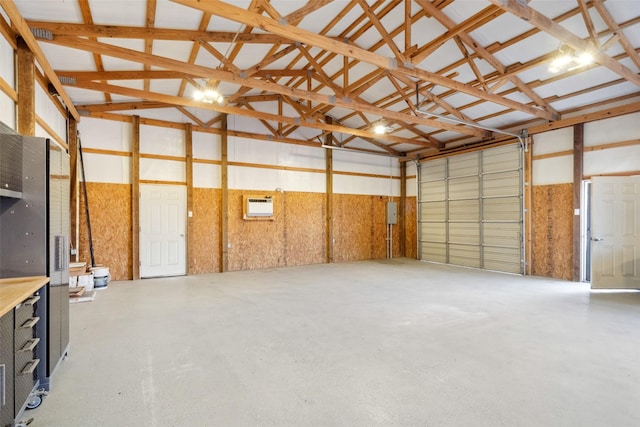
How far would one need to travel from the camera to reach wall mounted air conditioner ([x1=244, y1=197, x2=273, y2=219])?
27.1 ft

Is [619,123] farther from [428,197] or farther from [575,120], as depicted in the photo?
[428,197]

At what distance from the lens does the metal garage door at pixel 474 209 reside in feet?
25.7

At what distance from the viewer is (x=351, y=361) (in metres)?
3.00

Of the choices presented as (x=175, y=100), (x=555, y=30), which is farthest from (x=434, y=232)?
(x=175, y=100)

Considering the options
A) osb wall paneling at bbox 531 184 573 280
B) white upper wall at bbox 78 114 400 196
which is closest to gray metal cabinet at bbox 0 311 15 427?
white upper wall at bbox 78 114 400 196

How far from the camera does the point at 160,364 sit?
2943 millimetres

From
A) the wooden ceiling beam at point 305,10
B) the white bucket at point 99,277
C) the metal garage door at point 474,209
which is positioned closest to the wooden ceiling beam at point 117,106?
the white bucket at point 99,277

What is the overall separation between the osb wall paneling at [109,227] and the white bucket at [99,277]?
0.82 meters

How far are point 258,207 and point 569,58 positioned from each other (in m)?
6.64

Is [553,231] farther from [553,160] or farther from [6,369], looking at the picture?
[6,369]

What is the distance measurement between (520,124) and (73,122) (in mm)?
9742

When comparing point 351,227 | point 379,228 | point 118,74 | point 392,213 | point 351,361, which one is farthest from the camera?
point 392,213

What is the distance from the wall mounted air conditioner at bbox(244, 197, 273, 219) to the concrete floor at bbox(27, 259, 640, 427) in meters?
3.02

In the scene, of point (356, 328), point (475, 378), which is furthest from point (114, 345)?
point (475, 378)
